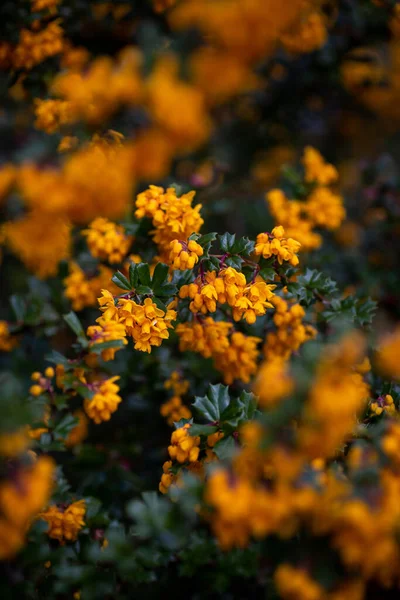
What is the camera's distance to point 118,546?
1.07 m

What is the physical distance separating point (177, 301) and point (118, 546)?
596 mm

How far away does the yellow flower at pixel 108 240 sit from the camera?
1.57 m

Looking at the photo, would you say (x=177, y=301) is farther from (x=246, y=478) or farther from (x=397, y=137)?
(x=397, y=137)

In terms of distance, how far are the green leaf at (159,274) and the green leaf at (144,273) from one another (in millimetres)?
15

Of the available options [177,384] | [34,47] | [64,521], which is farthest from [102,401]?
[34,47]

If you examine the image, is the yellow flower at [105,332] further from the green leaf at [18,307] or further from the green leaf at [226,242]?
the green leaf at [18,307]

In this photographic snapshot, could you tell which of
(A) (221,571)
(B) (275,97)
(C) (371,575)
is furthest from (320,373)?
(B) (275,97)

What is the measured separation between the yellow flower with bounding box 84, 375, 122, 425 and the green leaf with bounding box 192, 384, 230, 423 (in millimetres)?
209

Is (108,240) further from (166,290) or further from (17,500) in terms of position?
(17,500)

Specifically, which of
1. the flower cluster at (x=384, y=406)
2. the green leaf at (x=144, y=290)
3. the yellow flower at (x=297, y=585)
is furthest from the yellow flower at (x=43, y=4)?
the yellow flower at (x=297, y=585)

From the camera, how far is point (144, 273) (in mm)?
1303

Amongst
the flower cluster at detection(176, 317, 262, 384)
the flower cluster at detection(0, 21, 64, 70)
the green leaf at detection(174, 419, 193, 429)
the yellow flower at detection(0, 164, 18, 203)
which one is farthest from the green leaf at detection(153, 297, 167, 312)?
the flower cluster at detection(0, 21, 64, 70)

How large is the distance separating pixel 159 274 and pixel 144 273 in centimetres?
4

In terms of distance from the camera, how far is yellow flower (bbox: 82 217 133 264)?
1.57m
